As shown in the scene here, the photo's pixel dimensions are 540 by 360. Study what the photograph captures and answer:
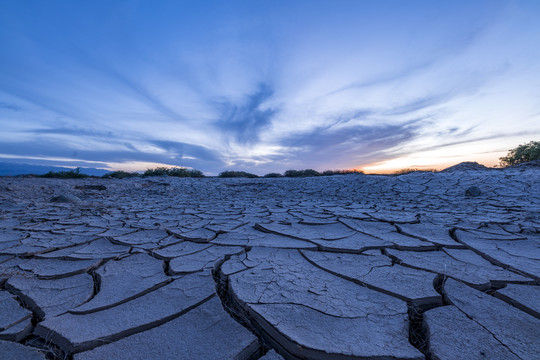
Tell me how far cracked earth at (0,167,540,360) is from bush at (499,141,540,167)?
11.2 metres

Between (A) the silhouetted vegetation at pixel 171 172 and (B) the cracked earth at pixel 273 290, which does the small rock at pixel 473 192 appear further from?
(A) the silhouetted vegetation at pixel 171 172

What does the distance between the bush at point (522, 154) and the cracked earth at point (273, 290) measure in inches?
439

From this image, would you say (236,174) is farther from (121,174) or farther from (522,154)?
(522,154)

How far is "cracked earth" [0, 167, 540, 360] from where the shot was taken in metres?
0.85

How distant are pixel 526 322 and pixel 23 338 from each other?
197 centimetres

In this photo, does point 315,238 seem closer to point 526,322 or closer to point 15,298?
point 526,322

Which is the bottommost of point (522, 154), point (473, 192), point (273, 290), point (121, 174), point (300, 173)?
point (273, 290)

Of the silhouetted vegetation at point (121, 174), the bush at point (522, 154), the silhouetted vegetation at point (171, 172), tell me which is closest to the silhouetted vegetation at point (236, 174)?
the silhouetted vegetation at point (171, 172)

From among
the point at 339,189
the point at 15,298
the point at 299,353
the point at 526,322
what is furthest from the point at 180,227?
the point at 339,189

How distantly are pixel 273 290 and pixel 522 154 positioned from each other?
47.4 ft

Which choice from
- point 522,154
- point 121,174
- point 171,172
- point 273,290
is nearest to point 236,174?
point 171,172

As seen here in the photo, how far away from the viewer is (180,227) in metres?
2.47

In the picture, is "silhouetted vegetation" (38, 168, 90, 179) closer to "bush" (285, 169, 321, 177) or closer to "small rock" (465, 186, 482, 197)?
"bush" (285, 169, 321, 177)

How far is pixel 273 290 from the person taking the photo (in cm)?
118
